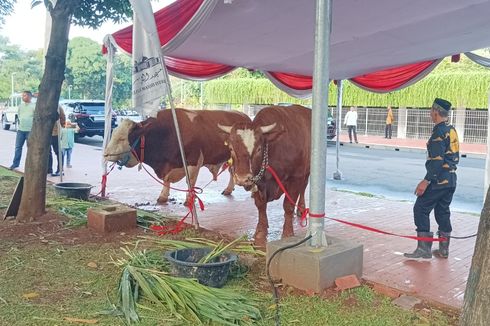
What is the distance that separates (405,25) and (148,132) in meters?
3.94

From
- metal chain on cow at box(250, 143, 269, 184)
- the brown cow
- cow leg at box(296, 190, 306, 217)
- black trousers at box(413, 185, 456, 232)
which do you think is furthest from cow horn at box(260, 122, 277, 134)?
cow leg at box(296, 190, 306, 217)

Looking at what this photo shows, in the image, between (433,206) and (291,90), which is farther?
(291,90)

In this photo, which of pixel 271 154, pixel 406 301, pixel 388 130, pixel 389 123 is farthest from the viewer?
Result: pixel 388 130

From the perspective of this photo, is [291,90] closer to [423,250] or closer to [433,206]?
[433,206]

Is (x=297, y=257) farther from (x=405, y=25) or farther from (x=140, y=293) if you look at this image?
(x=405, y=25)

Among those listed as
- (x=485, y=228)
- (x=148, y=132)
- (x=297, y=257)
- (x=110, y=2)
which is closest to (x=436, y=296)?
(x=297, y=257)

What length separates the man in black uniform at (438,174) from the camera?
16.7 feet

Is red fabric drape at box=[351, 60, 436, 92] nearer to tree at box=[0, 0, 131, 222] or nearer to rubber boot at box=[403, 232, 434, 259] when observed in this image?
rubber boot at box=[403, 232, 434, 259]

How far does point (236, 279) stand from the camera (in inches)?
179

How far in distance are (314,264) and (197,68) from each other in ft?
19.3

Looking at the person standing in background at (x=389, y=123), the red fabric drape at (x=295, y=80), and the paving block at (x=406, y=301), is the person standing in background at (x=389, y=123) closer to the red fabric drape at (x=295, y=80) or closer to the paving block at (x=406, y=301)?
the red fabric drape at (x=295, y=80)

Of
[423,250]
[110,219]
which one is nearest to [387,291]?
[423,250]

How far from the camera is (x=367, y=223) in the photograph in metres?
6.96

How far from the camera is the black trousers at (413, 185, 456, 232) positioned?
17.0 ft
